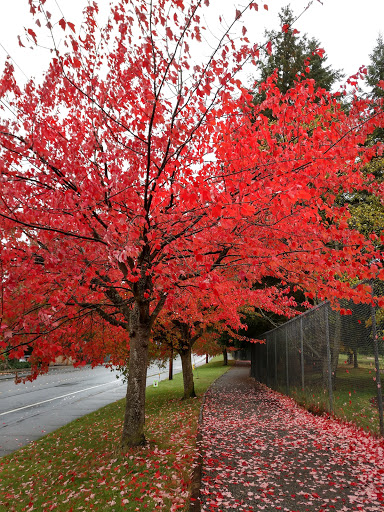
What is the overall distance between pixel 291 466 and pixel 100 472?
323 centimetres

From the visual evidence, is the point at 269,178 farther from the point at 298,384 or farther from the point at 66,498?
the point at 298,384

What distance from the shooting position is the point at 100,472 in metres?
5.76

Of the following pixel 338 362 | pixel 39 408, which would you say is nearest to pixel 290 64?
pixel 338 362

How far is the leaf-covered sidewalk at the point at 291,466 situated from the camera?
4148 millimetres

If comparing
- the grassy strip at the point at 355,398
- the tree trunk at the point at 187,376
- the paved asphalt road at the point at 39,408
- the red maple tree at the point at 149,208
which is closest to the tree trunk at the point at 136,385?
the red maple tree at the point at 149,208

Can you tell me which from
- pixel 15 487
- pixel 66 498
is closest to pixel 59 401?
pixel 15 487

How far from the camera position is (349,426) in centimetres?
729

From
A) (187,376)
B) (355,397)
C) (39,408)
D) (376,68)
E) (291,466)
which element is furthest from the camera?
(376,68)

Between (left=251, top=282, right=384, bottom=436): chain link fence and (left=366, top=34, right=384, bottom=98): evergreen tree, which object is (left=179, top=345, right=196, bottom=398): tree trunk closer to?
(left=251, top=282, right=384, bottom=436): chain link fence

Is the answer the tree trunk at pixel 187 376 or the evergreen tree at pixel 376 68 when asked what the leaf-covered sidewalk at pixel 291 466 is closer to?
the tree trunk at pixel 187 376

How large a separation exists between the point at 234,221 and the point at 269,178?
3.50 feet

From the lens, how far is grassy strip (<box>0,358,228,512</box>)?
15.0 ft

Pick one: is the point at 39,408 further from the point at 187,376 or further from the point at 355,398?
the point at 355,398

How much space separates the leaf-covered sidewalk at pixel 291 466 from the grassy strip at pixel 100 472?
1.53 ft
